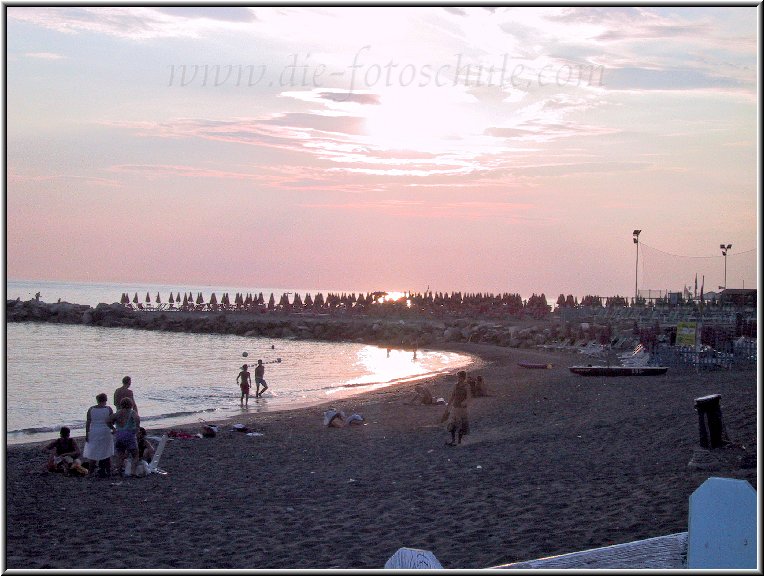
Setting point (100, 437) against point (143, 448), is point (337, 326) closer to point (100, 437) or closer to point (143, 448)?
point (143, 448)

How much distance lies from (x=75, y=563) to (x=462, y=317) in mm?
62170

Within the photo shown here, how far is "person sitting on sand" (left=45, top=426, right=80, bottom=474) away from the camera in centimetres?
1112

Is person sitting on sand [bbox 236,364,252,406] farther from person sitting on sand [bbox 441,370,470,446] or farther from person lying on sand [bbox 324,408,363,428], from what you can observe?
person sitting on sand [bbox 441,370,470,446]

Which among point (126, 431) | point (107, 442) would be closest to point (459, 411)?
point (126, 431)

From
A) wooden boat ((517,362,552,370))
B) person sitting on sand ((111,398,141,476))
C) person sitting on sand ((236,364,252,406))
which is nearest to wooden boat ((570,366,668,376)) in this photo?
wooden boat ((517,362,552,370))

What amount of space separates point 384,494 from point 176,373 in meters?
26.0

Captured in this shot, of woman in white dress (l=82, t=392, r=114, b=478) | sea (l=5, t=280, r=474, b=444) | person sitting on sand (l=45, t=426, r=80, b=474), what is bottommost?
sea (l=5, t=280, r=474, b=444)

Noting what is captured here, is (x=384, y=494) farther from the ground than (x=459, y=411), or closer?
closer

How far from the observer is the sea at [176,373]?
21.3 metres

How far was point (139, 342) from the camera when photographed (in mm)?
53750

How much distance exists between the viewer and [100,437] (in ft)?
35.1

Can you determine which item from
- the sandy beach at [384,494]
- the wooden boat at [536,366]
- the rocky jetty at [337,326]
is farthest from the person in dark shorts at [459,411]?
the rocky jetty at [337,326]

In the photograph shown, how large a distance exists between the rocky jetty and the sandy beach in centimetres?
2306

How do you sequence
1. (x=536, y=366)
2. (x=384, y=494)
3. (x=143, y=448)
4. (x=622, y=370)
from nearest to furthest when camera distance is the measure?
1. (x=384, y=494)
2. (x=143, y=448)
3. (x=622, y=370)
4. (x=536, y=366)
